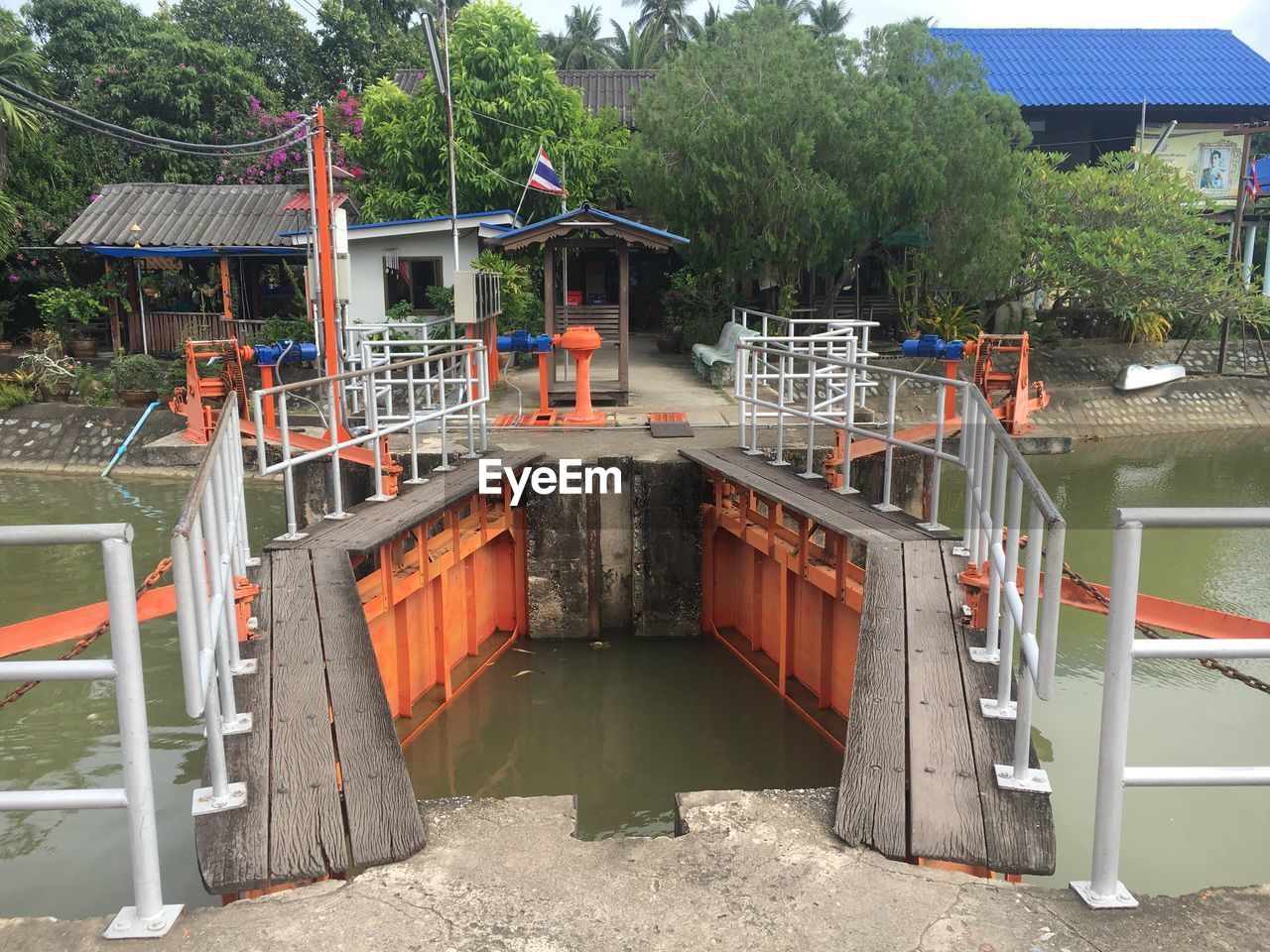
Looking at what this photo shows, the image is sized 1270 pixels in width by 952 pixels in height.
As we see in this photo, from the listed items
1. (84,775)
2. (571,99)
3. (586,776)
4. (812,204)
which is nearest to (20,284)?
(571,99)

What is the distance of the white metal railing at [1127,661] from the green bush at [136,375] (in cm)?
1971

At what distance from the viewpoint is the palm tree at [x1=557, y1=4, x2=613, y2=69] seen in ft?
133

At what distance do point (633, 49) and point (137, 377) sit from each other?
971 inches

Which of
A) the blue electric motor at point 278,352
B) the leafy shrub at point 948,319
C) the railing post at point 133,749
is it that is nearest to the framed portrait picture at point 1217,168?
the leafy shrub at point 948,319

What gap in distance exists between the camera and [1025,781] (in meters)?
3.66

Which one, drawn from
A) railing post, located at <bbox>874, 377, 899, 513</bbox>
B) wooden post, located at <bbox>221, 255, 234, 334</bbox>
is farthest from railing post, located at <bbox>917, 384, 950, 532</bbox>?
wooden post, located at <bbox>221, 255, 234, 334</bbox>

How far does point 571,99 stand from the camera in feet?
69.2

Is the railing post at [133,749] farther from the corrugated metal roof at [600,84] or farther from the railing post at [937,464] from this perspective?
the corrugated metal roof at [600,84]

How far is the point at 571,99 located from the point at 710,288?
5.03 meters

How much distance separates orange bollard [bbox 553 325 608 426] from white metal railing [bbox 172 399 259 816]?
6828 millimetres

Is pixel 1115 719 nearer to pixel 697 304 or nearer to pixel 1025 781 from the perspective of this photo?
pixel 1025 781

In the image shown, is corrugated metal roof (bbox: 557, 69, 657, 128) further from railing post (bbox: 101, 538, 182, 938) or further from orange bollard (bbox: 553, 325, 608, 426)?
railing post (bbox: 101, 538, 182, 938)

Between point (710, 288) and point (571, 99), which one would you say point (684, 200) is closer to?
point (710, 288)

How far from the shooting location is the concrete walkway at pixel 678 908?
280 centimetres
